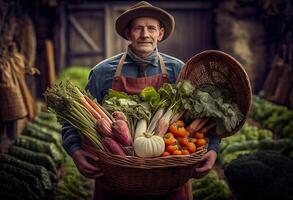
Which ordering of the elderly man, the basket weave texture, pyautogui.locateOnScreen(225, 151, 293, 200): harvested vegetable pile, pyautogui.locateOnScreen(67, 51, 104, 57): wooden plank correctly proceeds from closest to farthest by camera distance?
the basket weave texture < the elderly man < pyautogui.locateOnScreen(225, 151, 293, 200): harvested vegetable pile < pyautogui.locateOnScreen(67, 51, 104, 57): wooden plank

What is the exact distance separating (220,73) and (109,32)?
1127 cm

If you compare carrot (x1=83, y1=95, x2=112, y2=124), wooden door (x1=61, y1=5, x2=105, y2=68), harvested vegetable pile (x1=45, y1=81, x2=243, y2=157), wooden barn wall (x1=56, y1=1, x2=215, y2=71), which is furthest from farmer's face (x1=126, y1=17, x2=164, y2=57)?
wooden door (x1=61, y1=5, x2=105, y2=68)

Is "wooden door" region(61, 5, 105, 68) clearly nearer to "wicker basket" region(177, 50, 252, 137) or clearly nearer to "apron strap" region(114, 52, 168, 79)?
"apron strap" region(114, 52, 168, 79)

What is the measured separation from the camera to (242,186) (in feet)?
21.9

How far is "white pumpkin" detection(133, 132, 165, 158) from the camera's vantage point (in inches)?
152

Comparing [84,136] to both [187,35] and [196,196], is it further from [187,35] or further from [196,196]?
[187,35]

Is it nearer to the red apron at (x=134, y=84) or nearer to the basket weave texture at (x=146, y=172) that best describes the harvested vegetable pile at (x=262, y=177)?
the red apron at (x=134, y=84)

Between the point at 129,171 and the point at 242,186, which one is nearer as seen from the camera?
the point at 129,171

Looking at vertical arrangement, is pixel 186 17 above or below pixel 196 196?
above

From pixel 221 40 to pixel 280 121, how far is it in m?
4.34

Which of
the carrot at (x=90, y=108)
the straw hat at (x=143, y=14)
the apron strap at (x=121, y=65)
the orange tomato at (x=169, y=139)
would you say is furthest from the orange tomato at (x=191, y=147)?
the straw hat at (x=143, y=14)

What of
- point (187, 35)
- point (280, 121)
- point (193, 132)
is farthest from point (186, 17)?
point (193, 132)

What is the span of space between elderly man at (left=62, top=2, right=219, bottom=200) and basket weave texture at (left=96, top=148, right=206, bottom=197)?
0.43 metres

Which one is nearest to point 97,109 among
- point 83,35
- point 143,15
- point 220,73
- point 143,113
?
point 143,113
